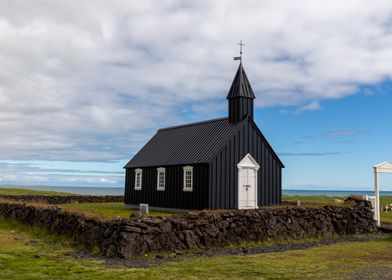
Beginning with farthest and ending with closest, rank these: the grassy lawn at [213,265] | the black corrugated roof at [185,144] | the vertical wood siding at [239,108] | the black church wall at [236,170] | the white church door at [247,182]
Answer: the vertical wood siding at [239,108] < the black corrugated roof at [185,144] < the white church door at [247,182] < the black church wall at [236,170] < the grassy lawn at [213,265]

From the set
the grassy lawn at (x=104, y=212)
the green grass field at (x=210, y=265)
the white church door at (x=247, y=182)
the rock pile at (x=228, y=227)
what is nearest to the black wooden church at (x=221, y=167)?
the white church door at (x=247, y=182)

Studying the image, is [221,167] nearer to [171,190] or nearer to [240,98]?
[171,190]

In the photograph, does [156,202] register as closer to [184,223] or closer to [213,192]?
[213,192]

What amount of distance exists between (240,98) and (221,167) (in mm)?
5277

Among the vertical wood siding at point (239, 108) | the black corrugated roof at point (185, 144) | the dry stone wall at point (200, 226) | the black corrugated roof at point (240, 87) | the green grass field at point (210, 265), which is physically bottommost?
the green grass field at point (210, 265)

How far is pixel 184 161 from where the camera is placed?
28109 mm

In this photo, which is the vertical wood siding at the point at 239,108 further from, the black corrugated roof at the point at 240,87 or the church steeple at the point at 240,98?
the black corrugated roof at the point at 240,87

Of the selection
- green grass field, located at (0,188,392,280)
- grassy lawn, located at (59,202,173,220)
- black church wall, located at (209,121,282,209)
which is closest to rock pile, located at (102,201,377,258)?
green grass field, located at (0,188,392,280)

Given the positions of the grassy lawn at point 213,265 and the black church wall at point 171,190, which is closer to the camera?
the grassy lawn at point 213,265

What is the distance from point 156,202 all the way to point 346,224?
12878 millimetres

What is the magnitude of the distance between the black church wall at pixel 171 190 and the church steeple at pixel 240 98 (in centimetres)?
471

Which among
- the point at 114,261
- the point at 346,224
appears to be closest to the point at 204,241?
the point at 114,261

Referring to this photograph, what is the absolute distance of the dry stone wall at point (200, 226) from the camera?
16.3m

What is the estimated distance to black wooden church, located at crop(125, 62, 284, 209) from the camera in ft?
86.8
